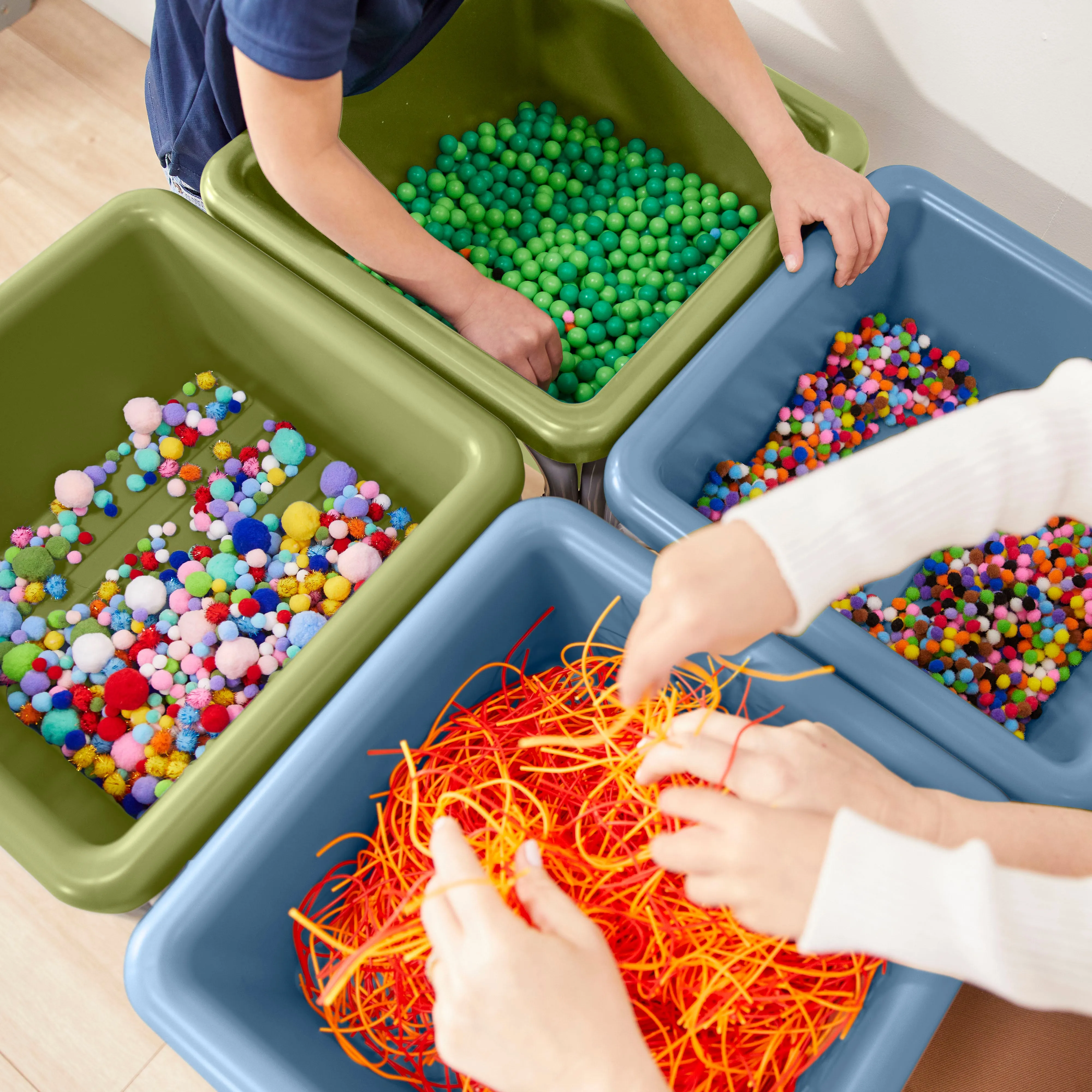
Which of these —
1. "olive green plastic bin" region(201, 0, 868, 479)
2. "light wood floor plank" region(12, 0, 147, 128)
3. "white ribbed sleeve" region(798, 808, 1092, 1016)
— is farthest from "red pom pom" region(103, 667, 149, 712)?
"light wood floor plank" region(12, 0, 147, 128)

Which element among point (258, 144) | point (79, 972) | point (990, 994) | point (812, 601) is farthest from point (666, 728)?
point (79, 972)

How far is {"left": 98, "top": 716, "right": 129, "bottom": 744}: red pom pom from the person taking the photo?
845 millimetres

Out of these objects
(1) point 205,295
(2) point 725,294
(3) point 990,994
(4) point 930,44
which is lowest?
(1) point 205,295

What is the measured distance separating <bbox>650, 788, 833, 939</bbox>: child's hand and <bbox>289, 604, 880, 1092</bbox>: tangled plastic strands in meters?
0.12

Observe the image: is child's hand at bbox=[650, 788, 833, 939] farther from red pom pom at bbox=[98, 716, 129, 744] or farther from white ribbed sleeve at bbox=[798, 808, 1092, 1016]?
red pom pom at bbox=[98, 716, 129, 744]

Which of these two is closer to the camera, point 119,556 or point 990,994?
point 990,994

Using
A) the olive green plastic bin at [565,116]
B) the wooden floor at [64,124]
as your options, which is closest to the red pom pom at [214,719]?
the olive green plastic bin at [565,116]

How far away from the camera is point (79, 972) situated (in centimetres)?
97

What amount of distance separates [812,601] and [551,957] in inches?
9.5

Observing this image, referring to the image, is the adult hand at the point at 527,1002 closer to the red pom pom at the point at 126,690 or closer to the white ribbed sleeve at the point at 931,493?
the white ribbed sleeve at the point at 931,493

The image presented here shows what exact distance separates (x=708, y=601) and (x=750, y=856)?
14cm

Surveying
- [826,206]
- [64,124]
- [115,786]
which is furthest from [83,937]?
[64,124]

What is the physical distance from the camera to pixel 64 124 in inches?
55.7

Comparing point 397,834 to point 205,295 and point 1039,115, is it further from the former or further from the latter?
point 1039,115
